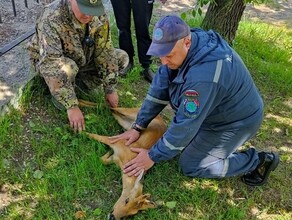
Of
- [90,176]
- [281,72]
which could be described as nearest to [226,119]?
[90,176]

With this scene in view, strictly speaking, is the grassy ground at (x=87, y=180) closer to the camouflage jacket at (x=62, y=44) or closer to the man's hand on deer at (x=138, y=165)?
the man's hand on deer at (x=138, y=165)

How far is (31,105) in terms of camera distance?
377 centimetres

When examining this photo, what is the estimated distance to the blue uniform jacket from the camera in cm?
259

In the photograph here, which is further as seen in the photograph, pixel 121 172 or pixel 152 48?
pixel 121 172

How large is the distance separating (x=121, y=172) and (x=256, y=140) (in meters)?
1.40

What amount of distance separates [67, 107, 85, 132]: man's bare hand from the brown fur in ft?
0.34

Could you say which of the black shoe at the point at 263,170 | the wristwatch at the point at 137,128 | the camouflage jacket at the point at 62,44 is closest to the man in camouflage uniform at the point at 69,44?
the camouflage jacket at the point at 62,44

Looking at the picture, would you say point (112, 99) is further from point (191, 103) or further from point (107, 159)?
point (191, 103)

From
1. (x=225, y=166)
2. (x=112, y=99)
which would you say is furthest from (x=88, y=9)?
(x=225, y=166)

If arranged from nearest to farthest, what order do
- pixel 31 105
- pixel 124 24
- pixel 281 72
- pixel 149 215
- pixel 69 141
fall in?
pixel 149 215 → pixel 69 141 → pixel 31 105 → pixel 124 24 → pixel 281 72

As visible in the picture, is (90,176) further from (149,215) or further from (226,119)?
(226,119)

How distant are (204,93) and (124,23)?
6.25 ft

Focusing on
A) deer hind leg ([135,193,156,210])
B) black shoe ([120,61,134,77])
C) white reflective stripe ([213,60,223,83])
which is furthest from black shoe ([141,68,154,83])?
white reflective stripe ([213,60,223,83])

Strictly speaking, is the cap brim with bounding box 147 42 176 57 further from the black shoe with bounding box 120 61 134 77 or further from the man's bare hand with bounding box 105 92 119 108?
the black shoe with bounding box 120 61 134 77
